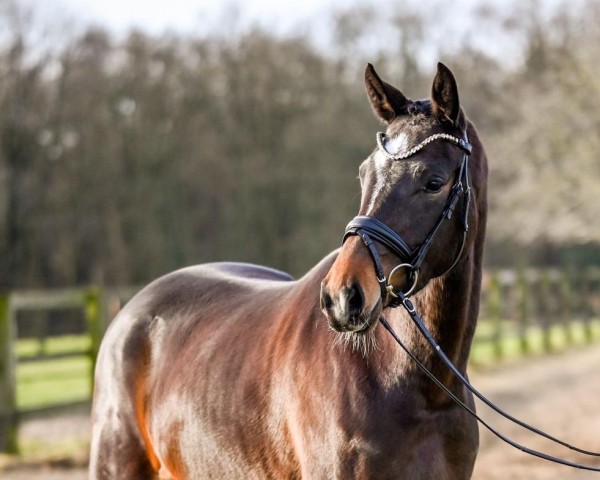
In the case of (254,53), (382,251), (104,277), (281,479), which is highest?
(254,53)

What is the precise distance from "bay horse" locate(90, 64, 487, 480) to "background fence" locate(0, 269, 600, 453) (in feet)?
17.8

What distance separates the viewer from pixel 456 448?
3303mm

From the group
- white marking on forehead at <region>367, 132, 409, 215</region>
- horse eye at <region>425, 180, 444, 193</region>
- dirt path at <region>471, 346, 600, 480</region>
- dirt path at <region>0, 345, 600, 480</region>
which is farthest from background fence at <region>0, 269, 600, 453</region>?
horse eye at <region>425, 180, 444, 193</region>

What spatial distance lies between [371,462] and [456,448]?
37 cm

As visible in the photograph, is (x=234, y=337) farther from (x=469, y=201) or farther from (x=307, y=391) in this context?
(x=469, y=201)

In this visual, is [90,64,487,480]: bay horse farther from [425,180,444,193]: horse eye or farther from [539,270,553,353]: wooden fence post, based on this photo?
[539,270,553,353]: wooden fence post

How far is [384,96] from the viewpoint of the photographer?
11.1ft

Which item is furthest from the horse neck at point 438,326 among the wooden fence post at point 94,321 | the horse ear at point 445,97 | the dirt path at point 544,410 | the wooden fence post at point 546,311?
the wooden fence post at point 546,311

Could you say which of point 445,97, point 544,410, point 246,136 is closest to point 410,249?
point 445,97

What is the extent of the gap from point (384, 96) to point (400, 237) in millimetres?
627

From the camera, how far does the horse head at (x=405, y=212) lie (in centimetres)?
287

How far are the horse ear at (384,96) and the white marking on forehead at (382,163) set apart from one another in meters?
0.20

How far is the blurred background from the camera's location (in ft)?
82.6

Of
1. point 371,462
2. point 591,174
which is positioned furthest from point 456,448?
point 591,174
